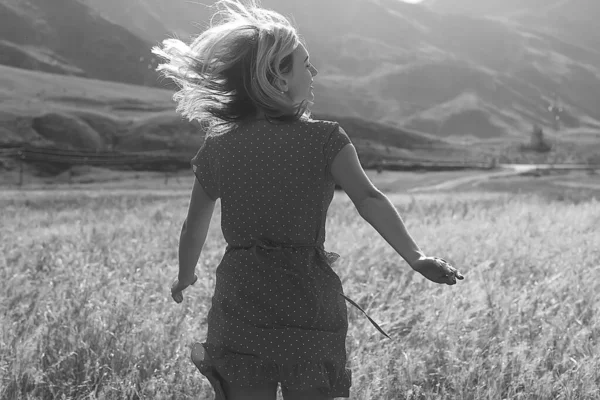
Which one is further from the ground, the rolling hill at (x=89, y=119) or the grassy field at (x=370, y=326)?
the grassy field at (x=370, y=326)

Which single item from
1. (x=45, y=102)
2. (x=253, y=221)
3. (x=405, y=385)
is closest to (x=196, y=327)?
(x=405, y=385)

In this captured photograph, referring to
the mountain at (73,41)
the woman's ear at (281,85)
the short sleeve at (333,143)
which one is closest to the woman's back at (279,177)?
the short sleeve at (333,143)

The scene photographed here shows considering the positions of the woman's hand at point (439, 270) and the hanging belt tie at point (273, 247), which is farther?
the hanging belt tie at point (273, 247)

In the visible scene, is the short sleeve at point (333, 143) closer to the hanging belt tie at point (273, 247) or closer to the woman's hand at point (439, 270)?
the hanging belt tie at point (273, 247)

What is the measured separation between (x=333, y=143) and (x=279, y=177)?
27 centimetres

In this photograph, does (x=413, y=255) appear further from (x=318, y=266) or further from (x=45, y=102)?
(x=45, y=102)

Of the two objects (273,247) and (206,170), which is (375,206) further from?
(206,170)

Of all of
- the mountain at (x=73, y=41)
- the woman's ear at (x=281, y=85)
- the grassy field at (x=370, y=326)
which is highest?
the woman's ear at (x=281, y=85)

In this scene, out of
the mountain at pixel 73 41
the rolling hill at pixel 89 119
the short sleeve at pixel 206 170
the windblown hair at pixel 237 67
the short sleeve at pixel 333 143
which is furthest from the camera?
the mountain at pixel 73 41

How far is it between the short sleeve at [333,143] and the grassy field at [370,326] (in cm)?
134

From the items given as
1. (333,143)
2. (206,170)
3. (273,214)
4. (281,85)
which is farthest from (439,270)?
(206,170)

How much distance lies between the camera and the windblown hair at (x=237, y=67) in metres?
2.98

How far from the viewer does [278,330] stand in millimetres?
2926

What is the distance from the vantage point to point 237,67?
309cm
